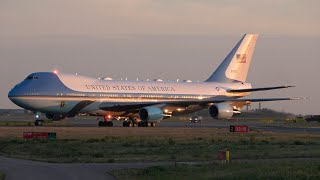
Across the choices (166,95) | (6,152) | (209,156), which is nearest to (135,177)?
(209,156)

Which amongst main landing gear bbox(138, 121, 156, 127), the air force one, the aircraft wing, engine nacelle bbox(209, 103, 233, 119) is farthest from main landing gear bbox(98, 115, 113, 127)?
engine nacelle bbox(209, 103, 233, 119)

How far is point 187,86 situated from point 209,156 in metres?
49.5

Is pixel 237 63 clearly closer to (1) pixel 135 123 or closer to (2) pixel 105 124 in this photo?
(1) pixel 135 123

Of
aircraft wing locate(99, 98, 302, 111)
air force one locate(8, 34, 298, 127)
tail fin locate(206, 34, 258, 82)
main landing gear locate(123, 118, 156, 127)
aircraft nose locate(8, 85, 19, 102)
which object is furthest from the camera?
tail fin locate(206, 34, 258, 82)

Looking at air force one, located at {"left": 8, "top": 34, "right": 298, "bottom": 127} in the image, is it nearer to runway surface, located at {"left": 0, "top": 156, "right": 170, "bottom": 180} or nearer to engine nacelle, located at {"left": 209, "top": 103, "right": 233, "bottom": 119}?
engine nacelle, located at {"left": 209, "top": 103, "right": 233, "bottom": 119}

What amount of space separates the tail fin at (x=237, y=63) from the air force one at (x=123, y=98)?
2385mm

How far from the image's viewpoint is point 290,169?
96.9 feet

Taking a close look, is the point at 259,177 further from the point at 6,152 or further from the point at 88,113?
the point at 88,113

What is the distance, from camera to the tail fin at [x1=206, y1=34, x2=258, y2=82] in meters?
94.9

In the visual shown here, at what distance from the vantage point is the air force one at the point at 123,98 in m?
75.4

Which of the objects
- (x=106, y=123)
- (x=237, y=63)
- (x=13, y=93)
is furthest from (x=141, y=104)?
(x=237, y=63)

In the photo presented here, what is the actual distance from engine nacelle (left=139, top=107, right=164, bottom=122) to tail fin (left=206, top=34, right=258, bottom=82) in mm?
17405

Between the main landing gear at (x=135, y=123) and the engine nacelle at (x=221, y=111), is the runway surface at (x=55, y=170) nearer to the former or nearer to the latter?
the engine nacelle at (x=221, y=111)

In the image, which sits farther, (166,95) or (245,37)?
(245,37)
